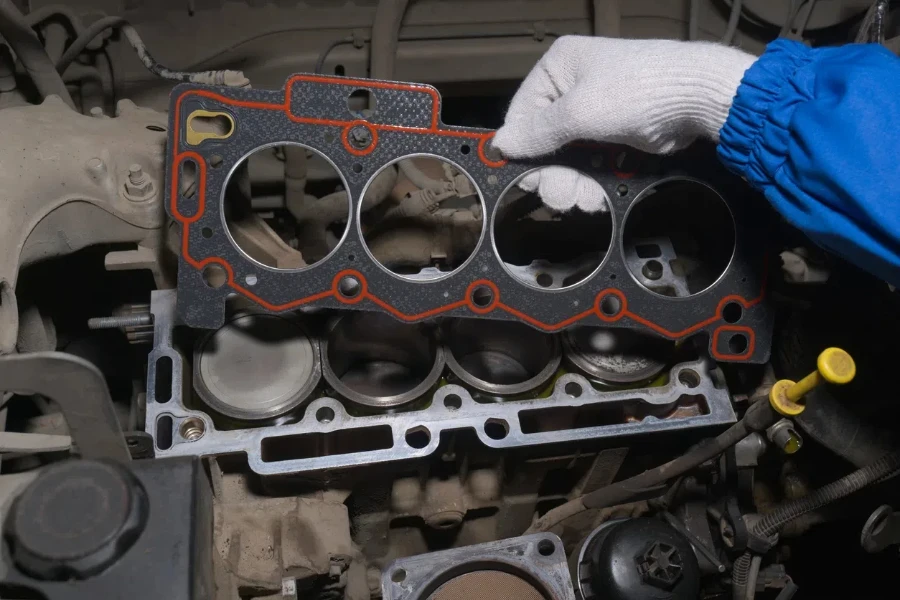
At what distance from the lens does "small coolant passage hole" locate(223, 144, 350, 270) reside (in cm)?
193

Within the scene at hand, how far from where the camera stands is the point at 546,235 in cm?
210

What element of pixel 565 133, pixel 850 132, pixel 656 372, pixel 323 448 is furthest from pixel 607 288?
pixel 323 448

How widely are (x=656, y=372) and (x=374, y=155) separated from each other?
0.89 meters

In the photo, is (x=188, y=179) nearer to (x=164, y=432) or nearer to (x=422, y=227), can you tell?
(x=164, y=432)

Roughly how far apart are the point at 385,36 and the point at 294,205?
1.90ft

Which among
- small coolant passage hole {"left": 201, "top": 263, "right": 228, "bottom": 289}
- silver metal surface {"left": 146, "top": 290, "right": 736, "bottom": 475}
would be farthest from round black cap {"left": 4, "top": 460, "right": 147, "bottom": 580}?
small coolant passage hole {"left": 201, "top": 263, "right": 228, "bottom": 289}

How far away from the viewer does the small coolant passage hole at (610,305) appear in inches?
68.8

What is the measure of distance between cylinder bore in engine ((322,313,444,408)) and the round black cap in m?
0.79

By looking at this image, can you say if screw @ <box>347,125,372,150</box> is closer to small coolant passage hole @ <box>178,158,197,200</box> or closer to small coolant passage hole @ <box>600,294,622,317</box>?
small coolant passage hole @ <box>178,158,197,200</box>

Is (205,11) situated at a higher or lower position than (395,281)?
higher

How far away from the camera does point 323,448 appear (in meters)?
1.76

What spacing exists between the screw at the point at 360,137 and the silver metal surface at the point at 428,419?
1.86 ft

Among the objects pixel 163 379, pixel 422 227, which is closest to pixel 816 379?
pixel 422 227

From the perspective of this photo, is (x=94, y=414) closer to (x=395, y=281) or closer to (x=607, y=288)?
(x=395, y=281)
